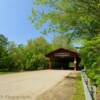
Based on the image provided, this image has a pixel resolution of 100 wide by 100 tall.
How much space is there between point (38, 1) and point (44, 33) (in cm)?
394

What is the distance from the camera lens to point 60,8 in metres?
25.2

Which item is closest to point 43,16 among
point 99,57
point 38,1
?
point 38,1

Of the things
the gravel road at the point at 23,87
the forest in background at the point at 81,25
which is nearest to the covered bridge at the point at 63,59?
the forest in background at the point at 81,25

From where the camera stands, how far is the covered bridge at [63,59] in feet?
188

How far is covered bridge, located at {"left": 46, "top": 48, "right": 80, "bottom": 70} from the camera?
57.4 metres

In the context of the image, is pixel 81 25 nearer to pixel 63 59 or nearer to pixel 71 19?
pixel 71 19

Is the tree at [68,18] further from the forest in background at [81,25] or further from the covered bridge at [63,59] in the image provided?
the covered bridge at [63,59]

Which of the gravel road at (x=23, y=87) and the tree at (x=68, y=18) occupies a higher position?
the tree at (x=68, y=18)

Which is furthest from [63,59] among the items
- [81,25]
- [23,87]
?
[23,87]

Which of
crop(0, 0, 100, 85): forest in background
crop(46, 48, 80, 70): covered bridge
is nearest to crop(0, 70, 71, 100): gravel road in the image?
crop(0, 0, 100, 85): forest in background

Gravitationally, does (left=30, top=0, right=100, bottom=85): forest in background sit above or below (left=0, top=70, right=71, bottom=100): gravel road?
above

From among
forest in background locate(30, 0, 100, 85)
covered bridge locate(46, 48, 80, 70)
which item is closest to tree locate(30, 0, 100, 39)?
forest in background locate(30, 0, 100, 85)

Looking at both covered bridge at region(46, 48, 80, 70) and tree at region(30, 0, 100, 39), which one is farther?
covered bridge at region(46, 48, 80, 70)

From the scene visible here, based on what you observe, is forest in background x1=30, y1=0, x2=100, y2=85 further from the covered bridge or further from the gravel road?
the covered bridge
